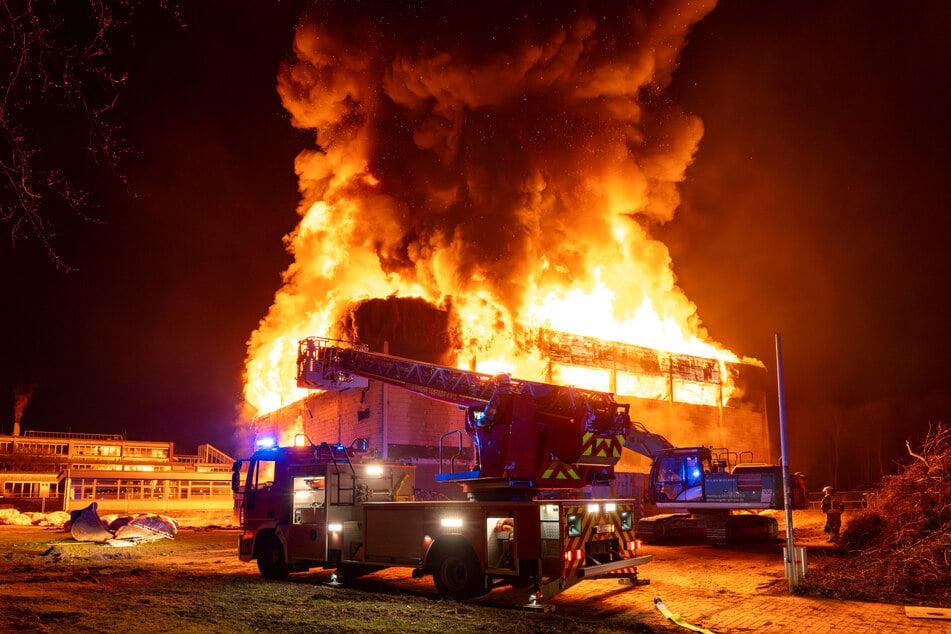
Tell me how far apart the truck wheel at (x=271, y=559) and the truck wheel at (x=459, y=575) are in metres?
3.88

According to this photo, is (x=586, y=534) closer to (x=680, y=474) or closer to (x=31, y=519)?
(x=680, y=474)

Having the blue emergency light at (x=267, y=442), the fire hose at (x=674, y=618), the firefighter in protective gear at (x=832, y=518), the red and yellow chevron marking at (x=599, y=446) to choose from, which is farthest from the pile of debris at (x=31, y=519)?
the firefighter in protective gear at (x=832, y=518)

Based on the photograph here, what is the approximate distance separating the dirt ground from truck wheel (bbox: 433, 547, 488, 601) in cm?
24

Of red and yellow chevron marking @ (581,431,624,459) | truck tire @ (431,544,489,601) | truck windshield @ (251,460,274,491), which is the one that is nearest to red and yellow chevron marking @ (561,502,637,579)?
red and yellow chevron marking @ (581,431,624,459)

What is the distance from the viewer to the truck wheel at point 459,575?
33.9 feet

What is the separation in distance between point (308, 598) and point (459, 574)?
237 cm

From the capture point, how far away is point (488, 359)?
3284cm

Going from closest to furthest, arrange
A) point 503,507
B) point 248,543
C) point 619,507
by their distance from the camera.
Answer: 1. point 503,507
2. point 619,507
3. point 248,543

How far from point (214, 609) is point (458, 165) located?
114ft

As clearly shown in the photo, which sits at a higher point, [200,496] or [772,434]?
[772,434]

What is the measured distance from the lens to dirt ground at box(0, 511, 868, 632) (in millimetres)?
8422

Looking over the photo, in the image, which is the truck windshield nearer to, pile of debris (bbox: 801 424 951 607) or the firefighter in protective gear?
pile of debris (bbox: 801 424 951 607)

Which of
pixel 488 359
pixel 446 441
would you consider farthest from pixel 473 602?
pixel 488 359

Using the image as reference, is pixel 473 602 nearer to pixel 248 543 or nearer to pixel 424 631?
pixel 424 631
